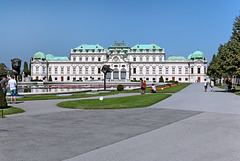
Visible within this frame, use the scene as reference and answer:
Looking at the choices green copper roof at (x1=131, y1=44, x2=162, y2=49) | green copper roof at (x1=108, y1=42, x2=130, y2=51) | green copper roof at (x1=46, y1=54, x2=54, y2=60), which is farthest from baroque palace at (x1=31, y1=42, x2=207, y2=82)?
green copper roof at (x1=46, y1=54, x2=54, y2=60)

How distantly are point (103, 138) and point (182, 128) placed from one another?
134 inches

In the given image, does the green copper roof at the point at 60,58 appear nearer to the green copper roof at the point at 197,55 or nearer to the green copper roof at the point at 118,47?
the green copper roof at the point at 118,47

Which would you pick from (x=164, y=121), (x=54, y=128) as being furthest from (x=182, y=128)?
(x=54, y=128)

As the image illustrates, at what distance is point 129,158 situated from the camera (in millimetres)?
5910

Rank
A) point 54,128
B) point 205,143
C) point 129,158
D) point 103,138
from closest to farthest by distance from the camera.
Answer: point 129,158
point 205,143
point 103,138
point 54,128

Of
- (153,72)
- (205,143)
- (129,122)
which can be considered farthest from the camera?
(153,72)

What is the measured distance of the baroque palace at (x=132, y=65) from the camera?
12200cm

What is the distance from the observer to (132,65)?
123m

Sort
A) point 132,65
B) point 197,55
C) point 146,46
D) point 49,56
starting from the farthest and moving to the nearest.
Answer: point 49,56, point 197,55, point 146,46, point 132,65

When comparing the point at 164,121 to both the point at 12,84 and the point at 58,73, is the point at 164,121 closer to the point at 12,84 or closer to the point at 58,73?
the point at 12,84

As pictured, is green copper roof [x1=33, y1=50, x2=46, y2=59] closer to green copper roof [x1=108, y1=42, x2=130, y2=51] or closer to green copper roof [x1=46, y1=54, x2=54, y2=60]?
green copper roof [x1=46, y1=54, x2=54, y2=60]

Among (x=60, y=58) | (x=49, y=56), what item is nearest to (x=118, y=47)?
A: (x=60, y=58)

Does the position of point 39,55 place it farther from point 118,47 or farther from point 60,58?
point 118,47

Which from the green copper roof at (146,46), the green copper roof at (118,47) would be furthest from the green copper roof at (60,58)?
the green copper roof at (146,46)
